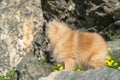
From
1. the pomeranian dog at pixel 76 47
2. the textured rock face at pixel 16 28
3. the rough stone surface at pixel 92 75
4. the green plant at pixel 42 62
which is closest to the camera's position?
the rough stone surface at pixel 92 75

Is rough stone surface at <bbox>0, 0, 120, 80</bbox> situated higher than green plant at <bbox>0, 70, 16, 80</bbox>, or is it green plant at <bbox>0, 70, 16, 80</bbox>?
rough stone surface at <bbox>0, 0, 120, 80</bbox>

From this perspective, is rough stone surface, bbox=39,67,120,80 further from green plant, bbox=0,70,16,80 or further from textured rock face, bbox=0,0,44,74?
textured rock face, bbox=0,0,44,74

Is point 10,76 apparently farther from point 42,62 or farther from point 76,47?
point 76,47

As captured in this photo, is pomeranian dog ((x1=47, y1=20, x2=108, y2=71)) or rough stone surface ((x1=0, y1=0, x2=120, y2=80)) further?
rough stone surface ((x1=0, y1=0, x2=120, y2=80))

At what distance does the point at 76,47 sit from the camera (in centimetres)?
938

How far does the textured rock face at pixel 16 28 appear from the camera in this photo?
11586mm

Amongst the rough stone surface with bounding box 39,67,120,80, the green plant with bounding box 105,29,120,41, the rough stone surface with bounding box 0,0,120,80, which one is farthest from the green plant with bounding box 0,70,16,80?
the rough stone surface with bounding box 39,67,120,80

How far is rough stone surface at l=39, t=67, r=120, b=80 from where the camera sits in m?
6.01

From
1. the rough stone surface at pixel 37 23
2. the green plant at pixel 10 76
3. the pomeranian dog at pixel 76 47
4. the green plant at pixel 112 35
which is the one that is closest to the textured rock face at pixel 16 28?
the rough stone surface at pixel 37 23

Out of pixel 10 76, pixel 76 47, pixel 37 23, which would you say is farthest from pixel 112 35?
pixel 76 47

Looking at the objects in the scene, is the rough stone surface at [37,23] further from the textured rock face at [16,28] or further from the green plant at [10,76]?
the green plant at [10,76]

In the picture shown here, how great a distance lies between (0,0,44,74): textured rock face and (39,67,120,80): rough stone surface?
5265mm

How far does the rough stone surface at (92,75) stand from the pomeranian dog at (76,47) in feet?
8.96

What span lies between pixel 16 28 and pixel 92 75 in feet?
19.3
